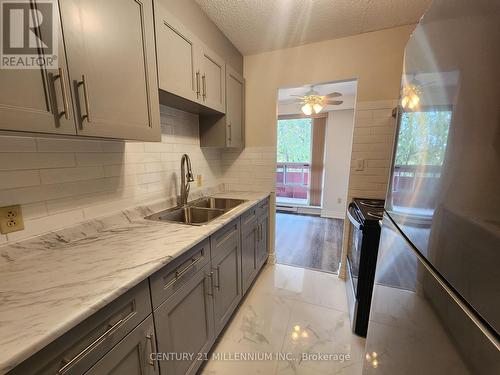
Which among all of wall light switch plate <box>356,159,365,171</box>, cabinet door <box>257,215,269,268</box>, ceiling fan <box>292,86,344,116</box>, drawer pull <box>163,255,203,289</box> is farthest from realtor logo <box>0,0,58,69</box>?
ceiling fan <box>292,86,344,116</box>

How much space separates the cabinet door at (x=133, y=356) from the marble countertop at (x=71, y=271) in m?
0.21

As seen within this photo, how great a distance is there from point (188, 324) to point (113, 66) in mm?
1312

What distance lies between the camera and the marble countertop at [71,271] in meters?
0.52

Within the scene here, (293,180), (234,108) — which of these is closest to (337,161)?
(293,180)

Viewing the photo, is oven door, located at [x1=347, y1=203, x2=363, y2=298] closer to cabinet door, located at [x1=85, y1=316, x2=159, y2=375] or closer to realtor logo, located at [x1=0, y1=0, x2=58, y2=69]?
cabinet door, located at [x1=85, y1=316, x2=159, y2=375]

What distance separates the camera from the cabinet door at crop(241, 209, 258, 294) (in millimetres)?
1773

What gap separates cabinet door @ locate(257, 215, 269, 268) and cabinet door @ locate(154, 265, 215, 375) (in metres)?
0.98

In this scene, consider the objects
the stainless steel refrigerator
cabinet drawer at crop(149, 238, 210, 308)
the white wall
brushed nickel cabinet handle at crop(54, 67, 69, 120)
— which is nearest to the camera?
the stainless steel refrigerator

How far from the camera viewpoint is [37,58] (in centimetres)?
72

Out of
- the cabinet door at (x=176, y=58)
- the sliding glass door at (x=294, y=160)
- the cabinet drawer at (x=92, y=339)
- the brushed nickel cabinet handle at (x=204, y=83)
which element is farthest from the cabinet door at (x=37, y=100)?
the sliding glass door at (x=294, y=160)

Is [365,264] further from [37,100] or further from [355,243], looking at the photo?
[37,100]

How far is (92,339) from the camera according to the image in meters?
0.63

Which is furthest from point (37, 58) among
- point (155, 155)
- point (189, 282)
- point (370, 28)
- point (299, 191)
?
point (299, 191)

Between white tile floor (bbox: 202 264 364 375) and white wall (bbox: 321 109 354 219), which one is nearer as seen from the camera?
white tile floor (bbox: 202 264 364 375)
